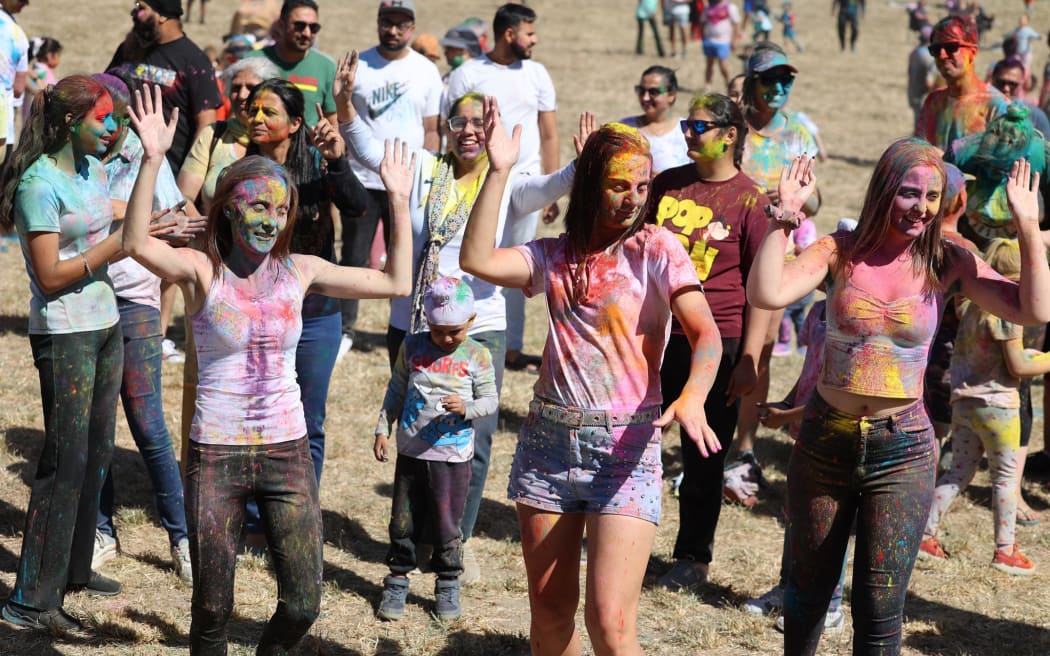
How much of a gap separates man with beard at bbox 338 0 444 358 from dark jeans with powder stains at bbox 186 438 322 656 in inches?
180

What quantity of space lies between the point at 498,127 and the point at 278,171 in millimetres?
806

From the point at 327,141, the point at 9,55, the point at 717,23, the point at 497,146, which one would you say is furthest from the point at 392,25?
the point at 717,23

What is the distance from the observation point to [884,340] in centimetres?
387

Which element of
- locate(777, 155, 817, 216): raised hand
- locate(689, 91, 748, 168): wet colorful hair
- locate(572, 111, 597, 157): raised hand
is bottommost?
locate(777, 155, 817, 216): raised hand

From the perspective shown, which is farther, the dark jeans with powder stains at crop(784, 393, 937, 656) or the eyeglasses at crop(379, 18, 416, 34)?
the eyeglasses at crop(379, 18, 416, 34)

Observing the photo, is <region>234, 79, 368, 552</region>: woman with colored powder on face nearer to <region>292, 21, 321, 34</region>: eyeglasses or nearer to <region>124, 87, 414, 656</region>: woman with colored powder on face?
<region>124, 87, 414, 656</region>: woman with colored powder on face

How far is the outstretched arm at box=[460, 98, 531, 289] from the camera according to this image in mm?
3676

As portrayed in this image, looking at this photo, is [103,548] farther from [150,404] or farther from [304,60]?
[304,60]

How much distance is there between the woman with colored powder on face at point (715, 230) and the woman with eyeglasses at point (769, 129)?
3.08 ft

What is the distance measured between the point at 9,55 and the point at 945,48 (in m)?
5.64

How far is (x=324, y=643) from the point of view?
16.3 feet

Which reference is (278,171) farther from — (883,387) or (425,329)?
(883,387)

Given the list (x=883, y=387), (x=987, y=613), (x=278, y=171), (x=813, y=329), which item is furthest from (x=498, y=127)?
(x=987, y=613)

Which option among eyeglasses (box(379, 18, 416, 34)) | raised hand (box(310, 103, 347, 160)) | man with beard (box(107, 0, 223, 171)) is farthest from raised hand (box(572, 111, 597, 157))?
eyeglasses (box(379, 18, 416, 34))
